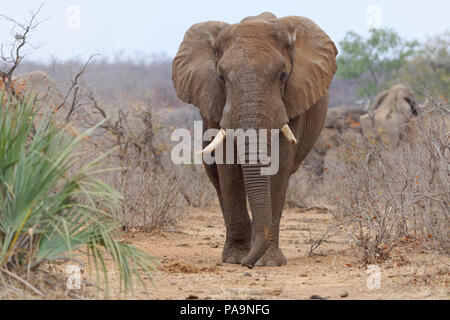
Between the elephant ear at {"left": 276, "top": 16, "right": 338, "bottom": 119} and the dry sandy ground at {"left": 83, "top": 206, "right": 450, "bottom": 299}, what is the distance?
1.58 meters

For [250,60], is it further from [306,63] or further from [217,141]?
[306,63]

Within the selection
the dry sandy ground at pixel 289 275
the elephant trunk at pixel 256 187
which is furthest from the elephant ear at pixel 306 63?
the dry sandy ground at pixel 289 275

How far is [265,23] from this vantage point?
23.9 ft

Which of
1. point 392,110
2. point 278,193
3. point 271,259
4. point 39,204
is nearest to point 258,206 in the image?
point 278,193

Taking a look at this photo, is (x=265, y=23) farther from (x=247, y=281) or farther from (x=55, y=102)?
(x=55, y=102)

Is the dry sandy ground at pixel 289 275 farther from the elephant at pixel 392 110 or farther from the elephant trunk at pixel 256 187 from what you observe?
the elephant at pixel 392 110

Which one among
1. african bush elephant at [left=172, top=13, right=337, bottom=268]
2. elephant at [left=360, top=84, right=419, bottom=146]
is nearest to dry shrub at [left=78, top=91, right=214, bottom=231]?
african bush elephant at [left=172, top=13, right=337, bottom=268]

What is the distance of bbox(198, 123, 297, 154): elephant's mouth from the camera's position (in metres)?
6.87

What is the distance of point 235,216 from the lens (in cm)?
767

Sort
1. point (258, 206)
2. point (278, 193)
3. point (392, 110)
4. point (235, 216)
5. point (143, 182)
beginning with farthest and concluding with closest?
point (392, 110) < point (143, 182) < point (235, 216) < point (278, 193) < point (258, 206)

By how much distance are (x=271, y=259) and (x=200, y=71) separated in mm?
1998

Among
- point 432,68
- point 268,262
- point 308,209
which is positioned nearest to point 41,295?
point 268,262

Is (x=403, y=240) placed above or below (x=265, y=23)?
below
